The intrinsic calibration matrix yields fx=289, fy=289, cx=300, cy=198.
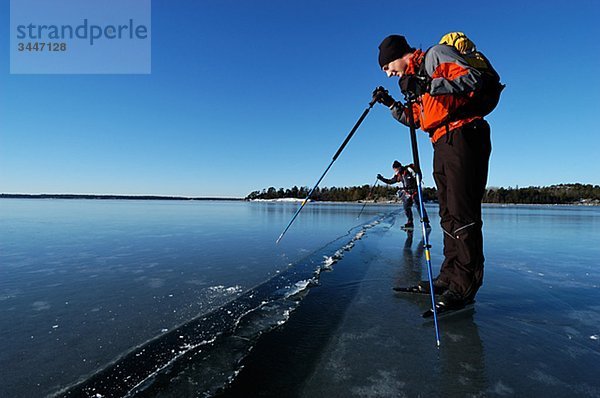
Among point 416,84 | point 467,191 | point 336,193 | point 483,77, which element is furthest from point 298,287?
point 336,193

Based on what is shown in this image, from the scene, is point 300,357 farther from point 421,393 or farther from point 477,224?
point 477,224

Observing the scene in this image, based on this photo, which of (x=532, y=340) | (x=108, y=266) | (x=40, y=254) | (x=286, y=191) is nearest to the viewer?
(x=532, y=340)

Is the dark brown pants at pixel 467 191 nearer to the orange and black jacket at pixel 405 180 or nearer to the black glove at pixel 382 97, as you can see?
the black glove at pixel 382 97

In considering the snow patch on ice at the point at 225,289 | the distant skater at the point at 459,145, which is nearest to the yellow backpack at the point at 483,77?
the distant skater at the point at 459,145

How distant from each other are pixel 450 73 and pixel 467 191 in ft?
3.23

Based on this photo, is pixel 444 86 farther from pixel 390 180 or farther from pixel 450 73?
pixel 390 180

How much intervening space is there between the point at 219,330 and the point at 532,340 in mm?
2141

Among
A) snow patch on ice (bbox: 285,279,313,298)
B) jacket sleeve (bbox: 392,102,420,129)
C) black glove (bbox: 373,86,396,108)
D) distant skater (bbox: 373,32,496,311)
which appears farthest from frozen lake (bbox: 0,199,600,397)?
black glove (bbox: 373,86,396,108)

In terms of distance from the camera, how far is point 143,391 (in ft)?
4.50

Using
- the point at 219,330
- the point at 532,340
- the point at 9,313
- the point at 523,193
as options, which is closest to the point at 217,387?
the point at 219,330

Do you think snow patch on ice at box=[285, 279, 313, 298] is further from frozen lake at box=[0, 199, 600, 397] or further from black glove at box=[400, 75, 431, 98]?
black glove at box=[400, 75, 431, 98]

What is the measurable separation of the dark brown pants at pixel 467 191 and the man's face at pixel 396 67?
808 millimetres

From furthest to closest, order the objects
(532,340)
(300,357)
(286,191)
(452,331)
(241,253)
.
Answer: (286,191), (241,253), (452,331), (532,340), (300,357)

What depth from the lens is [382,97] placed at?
329 cm
